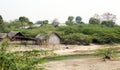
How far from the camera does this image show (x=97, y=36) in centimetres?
6053

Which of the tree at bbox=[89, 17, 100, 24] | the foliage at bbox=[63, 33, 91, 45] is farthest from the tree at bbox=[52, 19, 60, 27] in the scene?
the foliage at bbox=[63, 33, 91, 45]

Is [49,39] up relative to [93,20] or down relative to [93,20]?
down

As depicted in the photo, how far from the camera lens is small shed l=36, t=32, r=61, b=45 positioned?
169 ft

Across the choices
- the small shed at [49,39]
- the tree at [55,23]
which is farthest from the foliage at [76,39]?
the tree at [55,23]

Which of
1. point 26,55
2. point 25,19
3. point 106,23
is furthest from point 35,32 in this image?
point 26,55

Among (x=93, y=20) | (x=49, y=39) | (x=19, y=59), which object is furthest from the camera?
(x=93, y=20)

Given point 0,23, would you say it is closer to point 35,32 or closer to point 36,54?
point 35,32

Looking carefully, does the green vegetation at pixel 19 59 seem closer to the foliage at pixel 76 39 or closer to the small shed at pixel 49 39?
the small shed at pixel 49 39

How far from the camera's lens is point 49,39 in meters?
52.3

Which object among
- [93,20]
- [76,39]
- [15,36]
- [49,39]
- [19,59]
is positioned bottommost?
[76,39]

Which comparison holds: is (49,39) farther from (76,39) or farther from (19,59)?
(19,59)

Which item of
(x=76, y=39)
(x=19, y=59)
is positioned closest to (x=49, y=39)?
(x=76, y=39)

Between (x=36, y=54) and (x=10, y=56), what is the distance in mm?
584

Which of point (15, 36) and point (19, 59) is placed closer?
point (19, 59)
